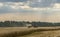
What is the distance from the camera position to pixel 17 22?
3679 inches

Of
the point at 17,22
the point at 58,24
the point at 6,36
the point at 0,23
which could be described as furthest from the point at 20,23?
the point at 6,36

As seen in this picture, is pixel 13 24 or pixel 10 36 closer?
pixel 10 36

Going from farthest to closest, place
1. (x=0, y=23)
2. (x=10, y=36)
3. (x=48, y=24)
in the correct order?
(x=48, y=24) → (x=0, y=23) → (x=10, y=36)

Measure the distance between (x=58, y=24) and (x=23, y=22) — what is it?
13728 mm

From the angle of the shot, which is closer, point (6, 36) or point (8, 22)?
point (6, 36)

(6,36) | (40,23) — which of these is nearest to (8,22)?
(40,23)

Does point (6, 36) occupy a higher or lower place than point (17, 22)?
higher

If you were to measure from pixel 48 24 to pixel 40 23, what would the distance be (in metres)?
3.40

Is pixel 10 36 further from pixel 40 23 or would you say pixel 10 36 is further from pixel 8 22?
pixel 40 23

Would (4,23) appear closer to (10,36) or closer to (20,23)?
(20,23)

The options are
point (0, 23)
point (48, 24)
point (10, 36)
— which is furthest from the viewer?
point (48, 24)

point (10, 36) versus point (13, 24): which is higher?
point (10, 36)

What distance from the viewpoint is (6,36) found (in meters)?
41.2

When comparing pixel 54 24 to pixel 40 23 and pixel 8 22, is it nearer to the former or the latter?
pixel 40 23
